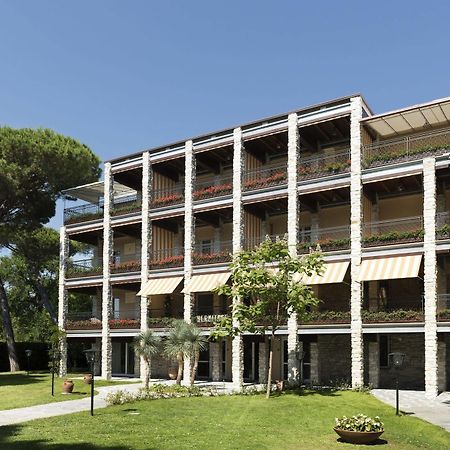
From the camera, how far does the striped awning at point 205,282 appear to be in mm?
36219

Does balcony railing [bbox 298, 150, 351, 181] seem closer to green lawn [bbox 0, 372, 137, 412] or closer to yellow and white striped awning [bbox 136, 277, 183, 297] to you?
yellow and white striped awning [bbox 136, 277, 183, 297]

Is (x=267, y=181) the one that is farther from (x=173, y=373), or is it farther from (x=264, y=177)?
(x=173, y=373)

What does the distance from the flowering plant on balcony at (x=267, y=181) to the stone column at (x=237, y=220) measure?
691 mm

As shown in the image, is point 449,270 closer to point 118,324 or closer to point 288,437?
point 288,437

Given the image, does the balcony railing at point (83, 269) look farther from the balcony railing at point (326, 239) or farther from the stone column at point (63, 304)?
the balcony railing at point (326, 239)

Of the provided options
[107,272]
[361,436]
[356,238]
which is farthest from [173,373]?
[361,436]

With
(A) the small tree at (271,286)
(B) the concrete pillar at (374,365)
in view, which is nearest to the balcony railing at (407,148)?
(A) the small tree at (271,286)

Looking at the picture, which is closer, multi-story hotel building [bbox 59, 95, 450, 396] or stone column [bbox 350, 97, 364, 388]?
multi-story hotel building [bbox 59, 95, 450, 396]

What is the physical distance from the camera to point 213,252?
40.2 metres

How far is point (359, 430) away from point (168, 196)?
2710 centimetres

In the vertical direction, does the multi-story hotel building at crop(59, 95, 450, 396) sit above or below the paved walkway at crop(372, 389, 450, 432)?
above

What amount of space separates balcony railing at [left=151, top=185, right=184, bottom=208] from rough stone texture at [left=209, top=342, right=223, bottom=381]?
9849mm

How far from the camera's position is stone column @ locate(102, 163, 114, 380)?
40812 mm

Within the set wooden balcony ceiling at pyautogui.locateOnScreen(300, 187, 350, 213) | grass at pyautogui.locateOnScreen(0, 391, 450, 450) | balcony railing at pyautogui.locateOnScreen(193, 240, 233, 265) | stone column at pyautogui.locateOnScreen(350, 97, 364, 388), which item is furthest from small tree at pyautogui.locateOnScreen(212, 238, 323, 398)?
balcony railing at pyautogui.locateOnScreen(193, 240, 233, 265)
